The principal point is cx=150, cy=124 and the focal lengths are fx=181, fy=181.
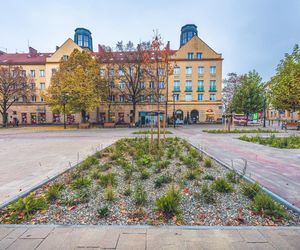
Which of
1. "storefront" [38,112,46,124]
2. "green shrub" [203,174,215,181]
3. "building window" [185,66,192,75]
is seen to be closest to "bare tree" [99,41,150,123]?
"building window" [185,66,192,75]

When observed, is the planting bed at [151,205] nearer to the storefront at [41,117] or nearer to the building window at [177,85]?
the building window at [177,85]

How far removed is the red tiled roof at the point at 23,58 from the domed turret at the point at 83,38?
9008mm

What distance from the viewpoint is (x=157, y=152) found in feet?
29.9

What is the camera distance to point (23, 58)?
160 ft

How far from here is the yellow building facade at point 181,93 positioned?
4341 cm

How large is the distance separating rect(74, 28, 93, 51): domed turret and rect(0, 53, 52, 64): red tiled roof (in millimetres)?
9008

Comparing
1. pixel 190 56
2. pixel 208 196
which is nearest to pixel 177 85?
pixel 190 56

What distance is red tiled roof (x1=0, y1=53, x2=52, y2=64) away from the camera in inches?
1803

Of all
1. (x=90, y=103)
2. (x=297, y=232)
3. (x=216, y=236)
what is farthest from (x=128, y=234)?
(x=90, y=103)

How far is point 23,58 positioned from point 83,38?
55.4 ft

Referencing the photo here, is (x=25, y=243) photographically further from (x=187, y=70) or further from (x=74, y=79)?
(x=187, y=70)

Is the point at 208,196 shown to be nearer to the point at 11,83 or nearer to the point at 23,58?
the point at 11,83

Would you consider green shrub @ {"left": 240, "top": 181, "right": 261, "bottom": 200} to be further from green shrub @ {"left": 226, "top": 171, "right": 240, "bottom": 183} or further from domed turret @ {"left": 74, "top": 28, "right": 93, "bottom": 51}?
domed turret @ {"left": 74, "top": 28, "right": 93, "bottom": 51}

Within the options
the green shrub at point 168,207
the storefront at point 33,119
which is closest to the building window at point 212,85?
the green shrub at point 168,207
